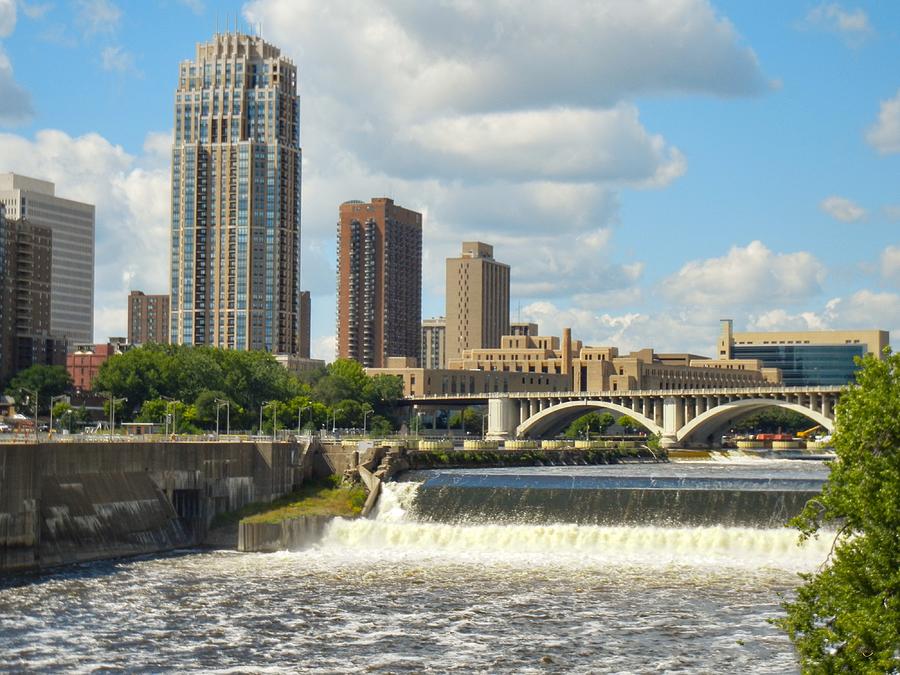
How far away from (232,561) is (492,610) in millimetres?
A: 21658

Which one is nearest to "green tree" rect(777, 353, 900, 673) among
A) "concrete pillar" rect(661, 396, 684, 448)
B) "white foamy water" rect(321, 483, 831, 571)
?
"white foamy water" rect(321, 483, 831, 571)

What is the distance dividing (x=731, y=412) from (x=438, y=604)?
133m

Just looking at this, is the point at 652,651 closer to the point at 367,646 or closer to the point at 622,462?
the point at 367,646

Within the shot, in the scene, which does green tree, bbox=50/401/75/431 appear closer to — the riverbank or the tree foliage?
the tree foliage

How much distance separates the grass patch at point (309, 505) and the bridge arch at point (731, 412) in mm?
91455

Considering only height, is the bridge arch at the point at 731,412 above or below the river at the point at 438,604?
above

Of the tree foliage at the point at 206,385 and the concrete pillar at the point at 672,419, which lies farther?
the concrete pillar at the point at 672,419

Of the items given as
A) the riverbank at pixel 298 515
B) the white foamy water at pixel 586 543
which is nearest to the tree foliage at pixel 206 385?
the riverbank at pixel 298 515

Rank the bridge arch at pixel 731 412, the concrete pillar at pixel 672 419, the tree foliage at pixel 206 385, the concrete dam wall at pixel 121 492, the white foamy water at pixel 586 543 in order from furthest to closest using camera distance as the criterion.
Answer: the concrete pillar at pixel 672 419 < the tree foliage at pixel 206 385 < the bridge arch at pixel 731 412 < the white foamy water at pixel 586 543 < the concrete dam wall at pixel 121 492

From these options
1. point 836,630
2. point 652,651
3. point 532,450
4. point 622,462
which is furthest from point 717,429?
point 836,630

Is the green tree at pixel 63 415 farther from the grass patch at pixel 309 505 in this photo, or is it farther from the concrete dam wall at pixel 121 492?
the concrete dam wall at pixel 121 492

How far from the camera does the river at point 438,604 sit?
47.3m

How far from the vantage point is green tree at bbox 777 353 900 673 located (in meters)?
29.5

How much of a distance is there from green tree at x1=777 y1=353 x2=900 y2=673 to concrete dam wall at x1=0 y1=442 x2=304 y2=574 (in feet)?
148
